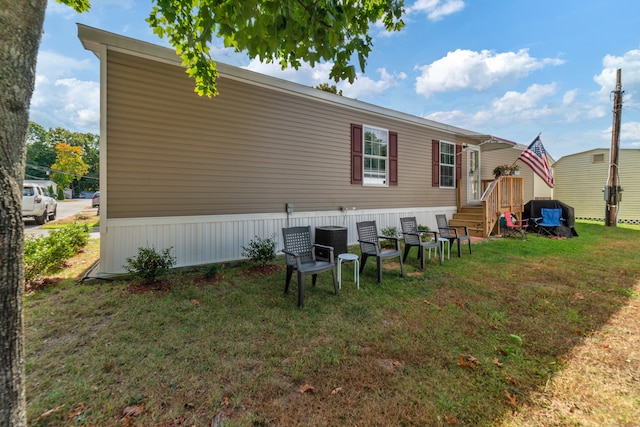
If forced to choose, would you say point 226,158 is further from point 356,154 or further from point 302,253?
point 356,154

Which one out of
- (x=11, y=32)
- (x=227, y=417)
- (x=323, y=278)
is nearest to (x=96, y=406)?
(x=227, y=417)

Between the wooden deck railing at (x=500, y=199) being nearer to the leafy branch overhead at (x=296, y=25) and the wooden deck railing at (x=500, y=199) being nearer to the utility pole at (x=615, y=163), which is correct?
the utility pole at (x=615, y=163)

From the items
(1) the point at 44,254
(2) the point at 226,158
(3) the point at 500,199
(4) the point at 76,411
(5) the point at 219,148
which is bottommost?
(4) the point at 76,411

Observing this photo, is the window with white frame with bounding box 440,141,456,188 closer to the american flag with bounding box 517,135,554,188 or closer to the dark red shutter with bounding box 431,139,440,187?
the dark red shutter with bounding box 431,139,440,187

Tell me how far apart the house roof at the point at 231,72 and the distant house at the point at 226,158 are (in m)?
0.02

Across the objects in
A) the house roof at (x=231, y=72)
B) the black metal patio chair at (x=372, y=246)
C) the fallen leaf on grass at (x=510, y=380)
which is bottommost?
the fallen leaf on grass at (x=510, y=380)

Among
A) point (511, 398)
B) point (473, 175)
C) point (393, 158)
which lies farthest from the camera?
point (473, 175)

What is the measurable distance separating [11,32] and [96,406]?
220cm

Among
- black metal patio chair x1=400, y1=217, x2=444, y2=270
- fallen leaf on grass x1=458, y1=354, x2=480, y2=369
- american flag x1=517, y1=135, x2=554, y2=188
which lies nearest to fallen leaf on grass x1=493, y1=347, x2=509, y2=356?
fallen leaf on grass x1=458, y1=354, x2=480, y2=369

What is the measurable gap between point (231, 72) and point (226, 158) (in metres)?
1.66

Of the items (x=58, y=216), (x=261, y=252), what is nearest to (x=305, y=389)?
(x=261, y=252)

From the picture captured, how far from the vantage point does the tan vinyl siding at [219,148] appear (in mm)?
4430

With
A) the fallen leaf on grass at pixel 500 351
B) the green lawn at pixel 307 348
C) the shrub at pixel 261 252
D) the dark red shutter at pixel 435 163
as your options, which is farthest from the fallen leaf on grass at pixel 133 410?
the dark red shutter at pixel 435 163

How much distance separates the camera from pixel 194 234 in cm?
511
